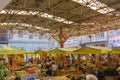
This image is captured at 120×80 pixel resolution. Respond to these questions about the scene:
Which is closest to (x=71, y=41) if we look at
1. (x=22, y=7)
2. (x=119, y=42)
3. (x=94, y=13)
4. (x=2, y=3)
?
(x=119, y=42)

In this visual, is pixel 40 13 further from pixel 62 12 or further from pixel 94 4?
pixel 94 4

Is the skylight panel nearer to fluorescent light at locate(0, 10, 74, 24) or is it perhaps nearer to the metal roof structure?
the metal roof structure

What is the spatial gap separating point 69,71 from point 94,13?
9.24m

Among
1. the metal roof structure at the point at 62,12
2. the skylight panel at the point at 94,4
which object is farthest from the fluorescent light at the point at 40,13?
the skylight panel at the point at 94,4

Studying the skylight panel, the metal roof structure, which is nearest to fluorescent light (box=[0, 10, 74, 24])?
the metal roof structure

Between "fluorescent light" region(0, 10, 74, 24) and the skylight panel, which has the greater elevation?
the skylight panel

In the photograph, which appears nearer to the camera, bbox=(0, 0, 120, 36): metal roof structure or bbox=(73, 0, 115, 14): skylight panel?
bbox=(73, 0, 115, 14): skylight panel

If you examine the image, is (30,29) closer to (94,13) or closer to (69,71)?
(94,13)

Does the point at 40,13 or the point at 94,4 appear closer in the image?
the point at 94,4

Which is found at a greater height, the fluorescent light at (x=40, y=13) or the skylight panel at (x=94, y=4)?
the skylight panel at (x=94, y=4)

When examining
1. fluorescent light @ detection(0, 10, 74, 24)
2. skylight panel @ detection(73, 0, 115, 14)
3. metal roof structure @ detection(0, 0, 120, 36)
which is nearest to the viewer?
skylight panel @ detection(73, 0, 115, 14)

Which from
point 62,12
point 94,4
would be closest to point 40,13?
point 62,12

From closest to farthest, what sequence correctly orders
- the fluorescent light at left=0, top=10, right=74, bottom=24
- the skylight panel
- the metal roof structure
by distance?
the skylight panel, the metal roof structure, the fluorescent light at left=0, top=10, right=74, bottom=24

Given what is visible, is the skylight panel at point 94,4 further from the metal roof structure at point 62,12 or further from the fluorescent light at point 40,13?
the fluorescent light at point 40,13
